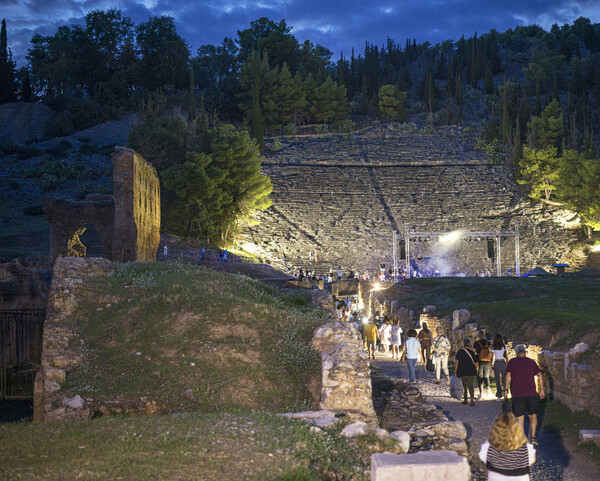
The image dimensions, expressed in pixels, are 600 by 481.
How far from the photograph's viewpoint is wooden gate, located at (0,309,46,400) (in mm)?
16297

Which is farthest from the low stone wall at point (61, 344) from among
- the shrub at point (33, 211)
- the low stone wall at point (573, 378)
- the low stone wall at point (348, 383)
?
the shrub at point (33, 211)

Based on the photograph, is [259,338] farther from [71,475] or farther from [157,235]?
[157,235]

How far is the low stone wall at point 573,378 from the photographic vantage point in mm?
10859

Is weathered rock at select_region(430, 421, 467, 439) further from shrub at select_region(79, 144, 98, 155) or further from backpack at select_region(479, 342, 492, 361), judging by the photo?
shrub at select_region(79, 144, 98, 155)

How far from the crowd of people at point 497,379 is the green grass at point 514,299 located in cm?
182

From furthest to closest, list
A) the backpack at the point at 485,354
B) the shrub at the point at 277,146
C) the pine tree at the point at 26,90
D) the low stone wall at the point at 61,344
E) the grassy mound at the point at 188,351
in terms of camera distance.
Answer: the pine tree at the point at 26,90 → the shrub at the point at 277,146 → the backpack at the point at 485,354 → the grassy mound at the point at 188,351 → the low stone wall at the point at 61,344

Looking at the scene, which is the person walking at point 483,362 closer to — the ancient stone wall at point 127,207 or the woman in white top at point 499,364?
the woman in white top at point 499,364

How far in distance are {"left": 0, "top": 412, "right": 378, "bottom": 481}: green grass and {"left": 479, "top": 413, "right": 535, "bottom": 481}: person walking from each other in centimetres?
186

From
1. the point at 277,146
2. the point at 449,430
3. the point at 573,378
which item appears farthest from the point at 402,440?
the point at 277,146

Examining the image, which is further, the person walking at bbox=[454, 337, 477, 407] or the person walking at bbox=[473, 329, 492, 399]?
the person walking at bbox=[473, 329, 492, 399]

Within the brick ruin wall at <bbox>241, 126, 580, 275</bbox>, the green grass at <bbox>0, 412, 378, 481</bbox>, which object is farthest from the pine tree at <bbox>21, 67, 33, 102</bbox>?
the green grass at <bbox>0, 412, 378, 481</bbox>

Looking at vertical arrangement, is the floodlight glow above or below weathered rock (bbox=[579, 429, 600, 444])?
above

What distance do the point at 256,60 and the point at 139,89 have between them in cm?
2057

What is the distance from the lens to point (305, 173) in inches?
2474
